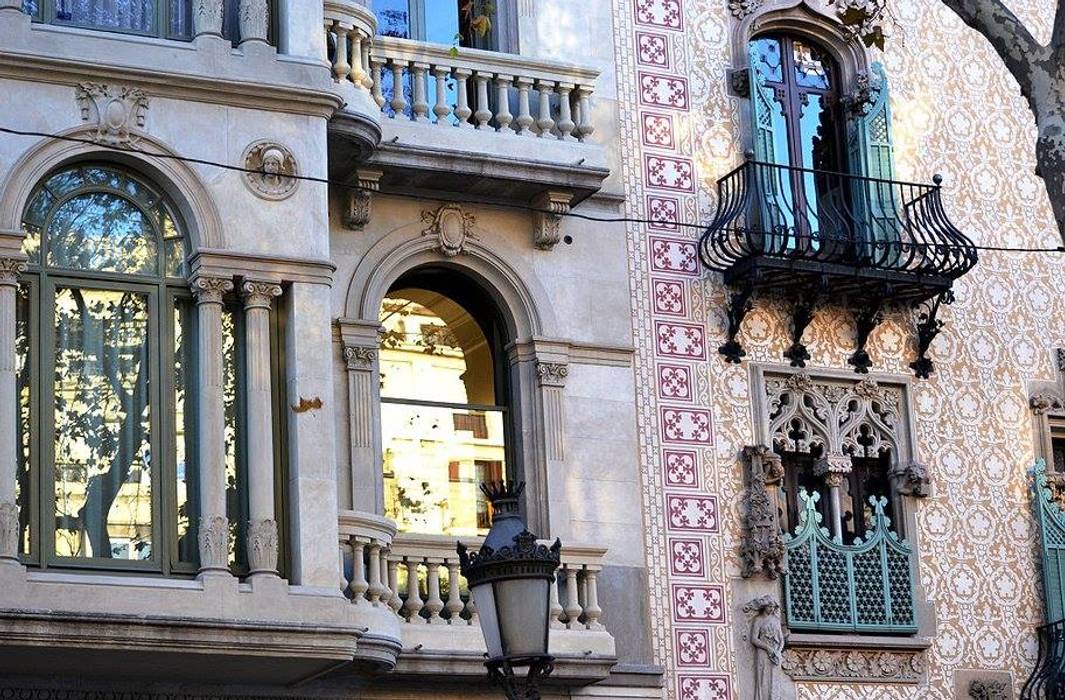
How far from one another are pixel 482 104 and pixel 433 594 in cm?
429

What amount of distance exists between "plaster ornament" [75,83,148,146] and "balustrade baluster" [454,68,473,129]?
3.36 metres

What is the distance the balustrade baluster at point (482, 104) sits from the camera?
66.0ft

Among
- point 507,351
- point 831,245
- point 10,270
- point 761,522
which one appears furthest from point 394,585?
point 831,245

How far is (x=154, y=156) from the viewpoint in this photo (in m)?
17.5

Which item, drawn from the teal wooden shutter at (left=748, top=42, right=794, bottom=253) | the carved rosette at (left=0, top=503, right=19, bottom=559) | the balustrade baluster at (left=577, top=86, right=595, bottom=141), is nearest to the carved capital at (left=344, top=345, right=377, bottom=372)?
the balustrade baluster at (left=577, top=86, right=595, bottom=141)

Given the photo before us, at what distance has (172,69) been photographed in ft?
57.7

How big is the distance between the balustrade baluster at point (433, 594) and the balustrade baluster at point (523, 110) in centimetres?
389

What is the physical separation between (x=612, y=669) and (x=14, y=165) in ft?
20.8

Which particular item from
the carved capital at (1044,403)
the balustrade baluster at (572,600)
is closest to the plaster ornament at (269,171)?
the balustrade baluster at (572,600)

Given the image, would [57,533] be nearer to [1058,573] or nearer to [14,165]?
[14,165]

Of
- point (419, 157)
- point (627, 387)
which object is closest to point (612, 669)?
point (627, 387)

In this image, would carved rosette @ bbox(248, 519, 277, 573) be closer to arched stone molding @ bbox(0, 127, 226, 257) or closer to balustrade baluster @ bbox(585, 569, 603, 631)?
arched stone molding @ bbox(0, 127, 226, 257)

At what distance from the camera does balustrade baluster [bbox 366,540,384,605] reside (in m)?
18.0

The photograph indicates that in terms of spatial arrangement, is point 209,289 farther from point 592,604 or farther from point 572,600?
point 592,604
